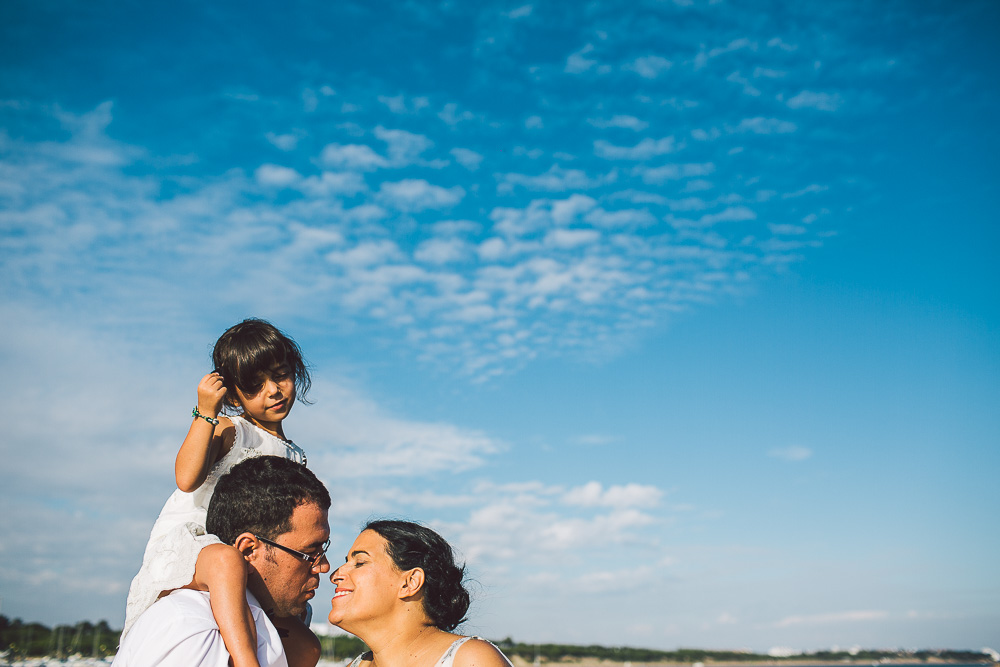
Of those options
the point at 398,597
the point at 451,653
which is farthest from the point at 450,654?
the point at 398,597

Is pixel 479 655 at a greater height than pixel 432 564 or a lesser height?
lesser

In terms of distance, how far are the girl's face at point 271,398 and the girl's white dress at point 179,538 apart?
233 mm

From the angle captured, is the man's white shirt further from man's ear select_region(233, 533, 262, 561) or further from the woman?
the woman

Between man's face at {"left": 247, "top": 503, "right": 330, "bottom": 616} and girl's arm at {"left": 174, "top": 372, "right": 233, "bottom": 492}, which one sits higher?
girl's arm at {"left": 174, "top": 372, "right": 233, "bottom": 492}

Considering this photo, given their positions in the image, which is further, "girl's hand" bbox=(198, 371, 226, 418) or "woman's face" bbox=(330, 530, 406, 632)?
"girl's hand" bbox=(198, 371, 226, 418)

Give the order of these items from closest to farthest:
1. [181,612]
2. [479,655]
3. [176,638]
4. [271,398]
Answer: [176,638] < [181,612] < [479,655] < [271,398]

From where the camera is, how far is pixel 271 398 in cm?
577

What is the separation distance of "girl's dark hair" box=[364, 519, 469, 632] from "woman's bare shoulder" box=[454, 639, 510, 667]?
585 mm

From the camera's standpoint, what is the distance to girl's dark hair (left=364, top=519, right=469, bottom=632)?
503 centimetres

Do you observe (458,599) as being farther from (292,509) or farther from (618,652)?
(618,652)

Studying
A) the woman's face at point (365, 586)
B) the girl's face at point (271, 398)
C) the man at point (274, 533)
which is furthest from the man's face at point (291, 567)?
the girl's face at point (271, 398)

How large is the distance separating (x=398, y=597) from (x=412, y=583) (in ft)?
0.43

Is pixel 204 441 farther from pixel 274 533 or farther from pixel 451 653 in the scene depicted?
pixel 451 653

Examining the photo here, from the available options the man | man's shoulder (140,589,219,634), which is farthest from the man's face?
man's shoulder (140,589,219,634)
